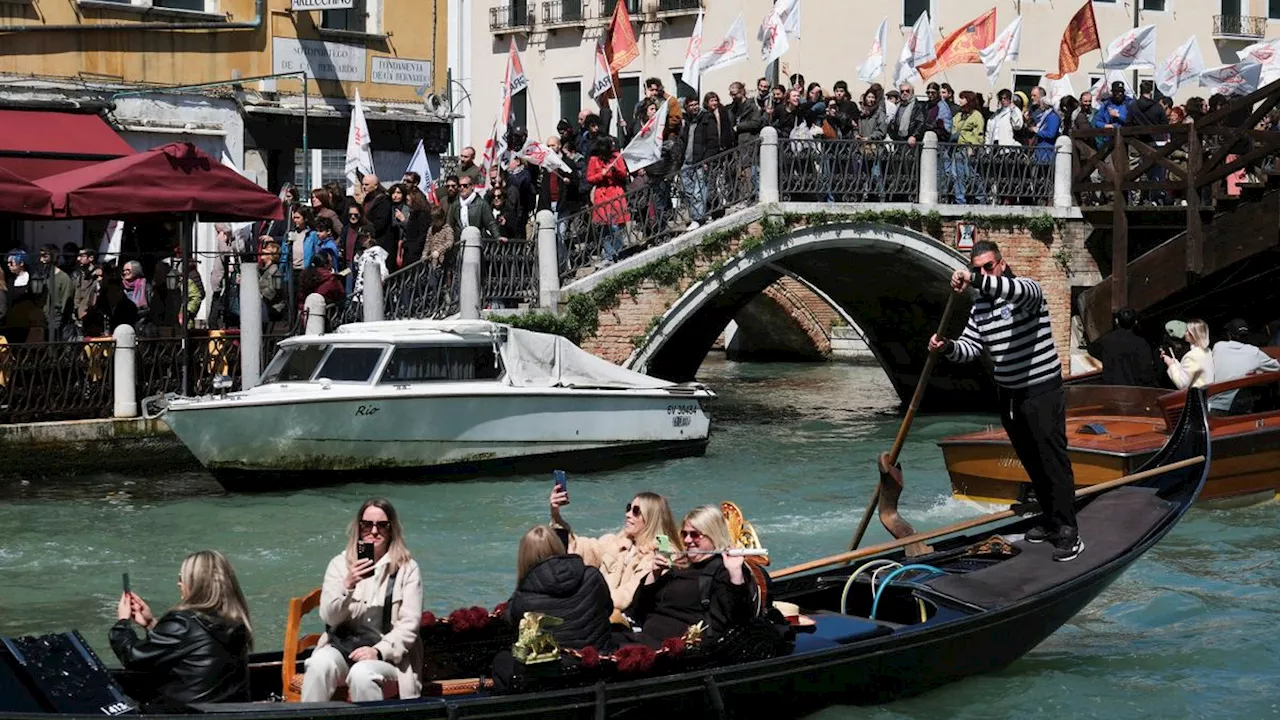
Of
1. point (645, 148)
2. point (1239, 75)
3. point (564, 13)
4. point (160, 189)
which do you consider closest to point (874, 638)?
point (160, 189)

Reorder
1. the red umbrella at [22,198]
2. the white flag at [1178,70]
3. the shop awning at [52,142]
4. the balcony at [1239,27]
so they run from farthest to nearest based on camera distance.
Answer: the balcony at [1239,27] → the white flag at [1178,70] → the shop awning at [52,142] → the red umbrella at [22,198]

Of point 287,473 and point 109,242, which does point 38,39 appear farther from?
point 287,473

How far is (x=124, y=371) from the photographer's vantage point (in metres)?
12.1

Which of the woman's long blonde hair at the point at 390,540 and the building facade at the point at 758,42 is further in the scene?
the building facade at the point at 758,42

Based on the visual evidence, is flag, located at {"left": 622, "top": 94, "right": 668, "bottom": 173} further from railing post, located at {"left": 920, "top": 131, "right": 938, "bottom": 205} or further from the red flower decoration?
the red flower decoration

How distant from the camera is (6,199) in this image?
11375 mm

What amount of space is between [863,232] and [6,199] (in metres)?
7.28

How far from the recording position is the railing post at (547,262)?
45.6 feet

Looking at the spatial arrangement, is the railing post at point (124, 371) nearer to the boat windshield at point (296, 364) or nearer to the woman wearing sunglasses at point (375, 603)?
the boat windshield at point (296, 364)

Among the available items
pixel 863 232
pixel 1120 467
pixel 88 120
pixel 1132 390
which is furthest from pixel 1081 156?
pixel 88 120

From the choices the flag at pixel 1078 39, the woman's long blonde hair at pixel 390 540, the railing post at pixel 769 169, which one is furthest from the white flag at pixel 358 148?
the woman's long blonde hair at pixel 390 540

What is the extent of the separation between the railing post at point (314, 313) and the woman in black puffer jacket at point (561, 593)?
23.6 ft

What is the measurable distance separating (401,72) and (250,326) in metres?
5.66

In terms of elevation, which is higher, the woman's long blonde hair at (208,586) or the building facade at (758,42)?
the building facade at (758,42)
